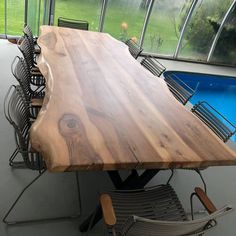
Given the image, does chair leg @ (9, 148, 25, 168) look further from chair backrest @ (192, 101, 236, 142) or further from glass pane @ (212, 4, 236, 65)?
glass pane @ (212, 4, 236, 65)

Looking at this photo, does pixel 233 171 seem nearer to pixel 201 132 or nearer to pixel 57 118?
pixel 201 132

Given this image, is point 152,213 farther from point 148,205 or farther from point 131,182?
point 131,182

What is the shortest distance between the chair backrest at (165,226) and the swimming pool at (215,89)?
186 inches

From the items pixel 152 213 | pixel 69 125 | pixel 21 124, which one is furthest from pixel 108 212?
pixel 21 124

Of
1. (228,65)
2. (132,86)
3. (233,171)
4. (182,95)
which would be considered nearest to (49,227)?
(132,86)

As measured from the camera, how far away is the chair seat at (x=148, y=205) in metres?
1.83

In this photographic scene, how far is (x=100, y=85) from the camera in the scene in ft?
7.99

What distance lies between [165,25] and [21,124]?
18.4 feet

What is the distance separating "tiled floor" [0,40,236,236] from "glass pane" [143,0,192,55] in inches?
164

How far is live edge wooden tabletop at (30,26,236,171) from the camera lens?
5.24 ft

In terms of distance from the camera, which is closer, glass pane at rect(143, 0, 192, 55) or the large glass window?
the large glass window

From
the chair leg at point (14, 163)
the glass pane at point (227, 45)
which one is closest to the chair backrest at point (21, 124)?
the chair leg at point (14, 163)

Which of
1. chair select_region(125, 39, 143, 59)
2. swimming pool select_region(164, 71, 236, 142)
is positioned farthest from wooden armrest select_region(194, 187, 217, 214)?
swimming pool select_region(164, 71, 236, 142)

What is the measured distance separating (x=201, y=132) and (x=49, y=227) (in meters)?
1.32
